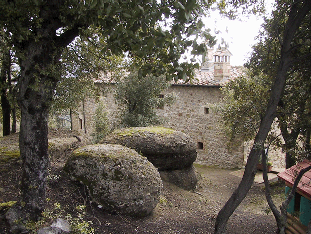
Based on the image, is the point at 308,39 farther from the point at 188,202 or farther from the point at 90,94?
the point at 90,94

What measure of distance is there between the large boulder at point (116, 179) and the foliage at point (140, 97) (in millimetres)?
6135

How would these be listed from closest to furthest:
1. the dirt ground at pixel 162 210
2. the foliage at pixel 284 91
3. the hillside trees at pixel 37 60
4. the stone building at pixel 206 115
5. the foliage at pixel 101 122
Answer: the hillside trees at pixel 37 60 < the dirt ground at pixel 162 210 < the foliage at pixel 284 91 < the foliage at pixel 101 122 < the stone building at pixel 206 115

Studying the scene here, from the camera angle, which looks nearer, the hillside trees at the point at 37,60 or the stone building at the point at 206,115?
the hillside trees at the point at 37,60

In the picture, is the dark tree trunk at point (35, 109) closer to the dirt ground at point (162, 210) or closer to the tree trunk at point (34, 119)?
the tree trunk at point (34, 119)

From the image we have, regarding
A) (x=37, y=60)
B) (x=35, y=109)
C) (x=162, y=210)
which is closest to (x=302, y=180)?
(x=162, y=210)

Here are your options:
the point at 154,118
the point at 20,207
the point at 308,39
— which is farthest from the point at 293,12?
the point at 154,118

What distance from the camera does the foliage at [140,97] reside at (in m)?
12.4

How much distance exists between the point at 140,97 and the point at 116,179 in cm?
716

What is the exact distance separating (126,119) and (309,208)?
8099mm

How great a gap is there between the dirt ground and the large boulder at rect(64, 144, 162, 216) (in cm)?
20

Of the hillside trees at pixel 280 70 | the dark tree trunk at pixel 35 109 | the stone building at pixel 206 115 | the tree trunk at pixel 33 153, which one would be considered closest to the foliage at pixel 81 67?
the dark tree trunk at pixel 35 109

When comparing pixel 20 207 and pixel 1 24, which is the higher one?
pixel 1 24

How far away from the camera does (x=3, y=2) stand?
4023mm

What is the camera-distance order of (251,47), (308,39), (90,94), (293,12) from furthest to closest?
(90,94) → (251,47) → (308,39) → (293,12)
